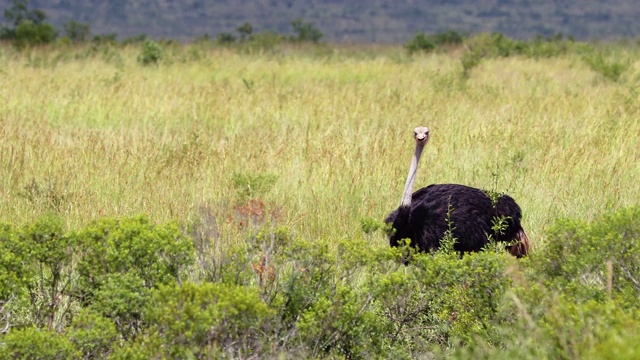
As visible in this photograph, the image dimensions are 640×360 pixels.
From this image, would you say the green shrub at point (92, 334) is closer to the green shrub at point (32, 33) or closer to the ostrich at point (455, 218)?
the ostrich at point (455, 218)

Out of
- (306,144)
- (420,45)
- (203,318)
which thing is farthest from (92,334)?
(420,45)

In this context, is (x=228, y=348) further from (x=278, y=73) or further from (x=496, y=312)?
(x=278, y=73)

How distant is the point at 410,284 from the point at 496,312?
0.39 m

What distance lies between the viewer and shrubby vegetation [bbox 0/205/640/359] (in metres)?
3.71

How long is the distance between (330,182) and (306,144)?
127cm

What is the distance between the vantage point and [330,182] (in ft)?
Result: 23.8

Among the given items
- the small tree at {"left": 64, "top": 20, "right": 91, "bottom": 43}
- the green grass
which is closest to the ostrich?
the green grass

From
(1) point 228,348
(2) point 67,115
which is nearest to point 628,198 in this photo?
(1) point 228,348

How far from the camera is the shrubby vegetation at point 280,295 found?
3715 millimetres

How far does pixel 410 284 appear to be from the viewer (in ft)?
14.5

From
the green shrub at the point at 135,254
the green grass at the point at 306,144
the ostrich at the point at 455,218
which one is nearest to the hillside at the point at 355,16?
the green grass at the point at 306,144

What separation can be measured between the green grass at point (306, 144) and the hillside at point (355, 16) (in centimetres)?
7490

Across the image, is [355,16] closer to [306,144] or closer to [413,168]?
[306,144]

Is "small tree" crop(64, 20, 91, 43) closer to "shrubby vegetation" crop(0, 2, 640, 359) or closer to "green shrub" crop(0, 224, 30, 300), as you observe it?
"shrubby vegetation" crop(0, 2, 640, 359)
